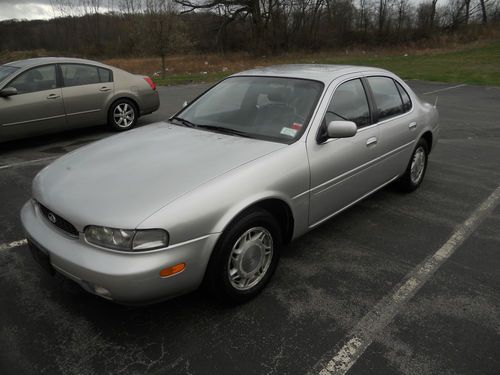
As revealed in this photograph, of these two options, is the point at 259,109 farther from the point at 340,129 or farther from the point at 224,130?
the point at 340,129

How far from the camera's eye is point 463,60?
77.9 ft

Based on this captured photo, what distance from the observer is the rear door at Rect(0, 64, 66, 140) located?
6332 mm

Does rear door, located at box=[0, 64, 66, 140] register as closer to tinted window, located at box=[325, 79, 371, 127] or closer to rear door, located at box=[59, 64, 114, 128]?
rear door, located at box=[59, 64, 114, 128]

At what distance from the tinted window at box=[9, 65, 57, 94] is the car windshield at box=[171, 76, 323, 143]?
400 cm

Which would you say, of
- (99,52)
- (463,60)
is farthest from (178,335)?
(99,52)

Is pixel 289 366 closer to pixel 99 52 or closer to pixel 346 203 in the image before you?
pixel 346 203

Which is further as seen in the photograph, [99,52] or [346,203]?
[99,52]

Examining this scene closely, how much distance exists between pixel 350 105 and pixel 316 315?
1.91m

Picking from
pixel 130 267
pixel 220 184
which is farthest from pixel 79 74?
pixel 130 267

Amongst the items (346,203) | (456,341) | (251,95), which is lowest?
(456,341)

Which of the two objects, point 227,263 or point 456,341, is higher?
point 227,263

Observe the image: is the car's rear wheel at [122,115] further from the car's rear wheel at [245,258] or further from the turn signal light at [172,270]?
the turn signal light at [172,270]

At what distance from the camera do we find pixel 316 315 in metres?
2.69

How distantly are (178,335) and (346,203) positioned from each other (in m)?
A: 1.89
